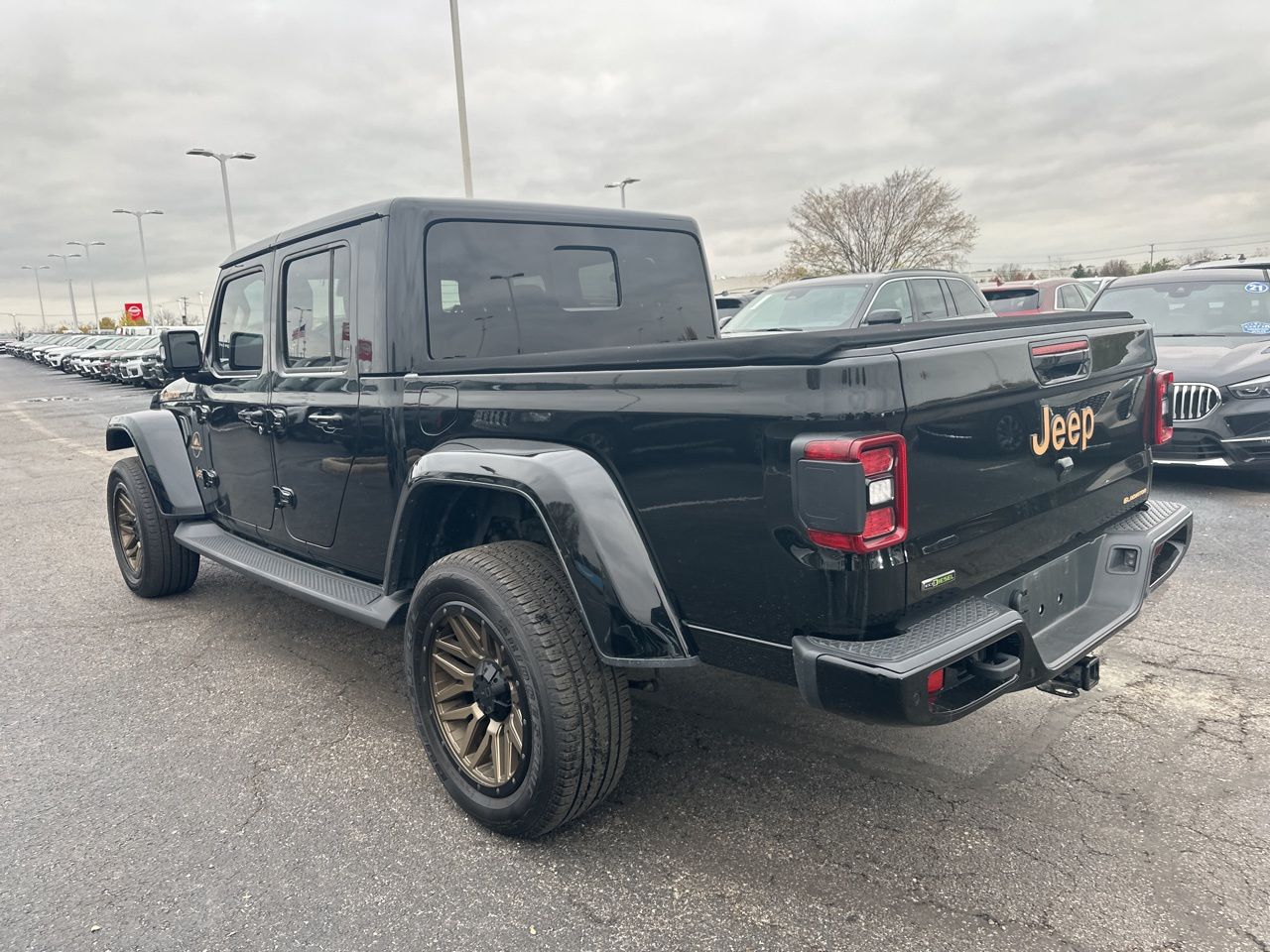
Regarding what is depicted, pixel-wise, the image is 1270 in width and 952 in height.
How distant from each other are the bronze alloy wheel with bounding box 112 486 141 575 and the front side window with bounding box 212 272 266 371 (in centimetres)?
126

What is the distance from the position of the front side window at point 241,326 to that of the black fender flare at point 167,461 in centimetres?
58

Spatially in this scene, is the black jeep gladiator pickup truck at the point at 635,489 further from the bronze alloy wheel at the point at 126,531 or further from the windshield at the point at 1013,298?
the windshield at the point at 1013,298

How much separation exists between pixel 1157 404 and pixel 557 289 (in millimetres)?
2188

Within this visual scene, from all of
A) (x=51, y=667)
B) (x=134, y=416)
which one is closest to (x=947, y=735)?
(x=51, y=667)

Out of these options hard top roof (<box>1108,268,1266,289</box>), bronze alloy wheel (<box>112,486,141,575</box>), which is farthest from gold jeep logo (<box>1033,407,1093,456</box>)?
hard top roof (<box>1108,268,1266,289</box>)

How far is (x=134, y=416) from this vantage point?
495 centimetres

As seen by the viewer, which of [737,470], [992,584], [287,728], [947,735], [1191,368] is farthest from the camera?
[1191,368]

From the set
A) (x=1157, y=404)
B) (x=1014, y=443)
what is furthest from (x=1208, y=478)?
(x=1014, y=443)

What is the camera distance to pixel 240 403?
4059mm

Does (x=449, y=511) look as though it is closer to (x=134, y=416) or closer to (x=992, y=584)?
(x=992, y=584)

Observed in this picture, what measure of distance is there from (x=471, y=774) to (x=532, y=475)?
0.98 m

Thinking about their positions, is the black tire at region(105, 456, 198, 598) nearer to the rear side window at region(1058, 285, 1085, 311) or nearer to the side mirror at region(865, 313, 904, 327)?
the side mirror at region(865, 313, 904, 327)

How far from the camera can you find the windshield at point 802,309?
27.8ft

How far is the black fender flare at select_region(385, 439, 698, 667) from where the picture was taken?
7.74 feet
